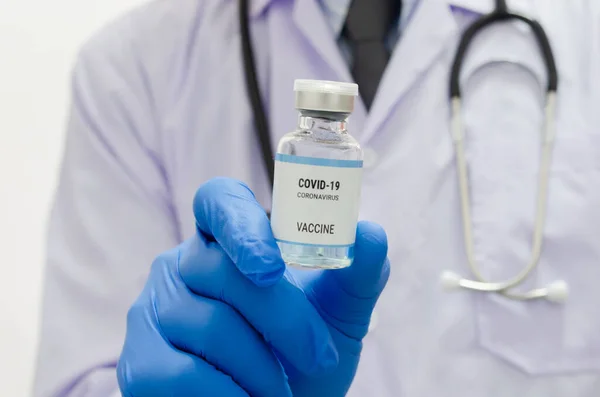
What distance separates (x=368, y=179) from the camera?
2.96ft

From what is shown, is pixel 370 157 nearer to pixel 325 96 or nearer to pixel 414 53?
pixel 414 53

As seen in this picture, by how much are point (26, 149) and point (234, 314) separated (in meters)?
0.89

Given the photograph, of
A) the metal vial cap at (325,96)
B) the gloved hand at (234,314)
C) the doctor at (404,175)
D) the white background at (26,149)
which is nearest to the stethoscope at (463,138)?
the doctor at (404,175)

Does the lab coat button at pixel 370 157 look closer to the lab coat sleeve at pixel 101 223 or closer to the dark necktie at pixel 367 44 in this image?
the dark necktie at pixel 367 44

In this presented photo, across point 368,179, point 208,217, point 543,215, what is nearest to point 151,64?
point 368,179

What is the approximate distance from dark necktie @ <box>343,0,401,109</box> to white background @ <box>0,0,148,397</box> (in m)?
0.66

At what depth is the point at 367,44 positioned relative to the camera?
913 millimetres

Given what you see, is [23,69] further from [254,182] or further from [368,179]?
[368,179]

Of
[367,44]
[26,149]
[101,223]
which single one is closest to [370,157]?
[367,44]

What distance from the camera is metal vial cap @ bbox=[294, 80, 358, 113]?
47 cm

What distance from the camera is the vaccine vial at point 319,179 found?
0.48 metres

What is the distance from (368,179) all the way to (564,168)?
10.4 inches

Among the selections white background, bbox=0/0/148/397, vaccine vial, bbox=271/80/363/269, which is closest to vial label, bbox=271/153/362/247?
vaccine vial, bbox=271/80/363/269

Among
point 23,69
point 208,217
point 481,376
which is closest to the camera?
point 208,217
